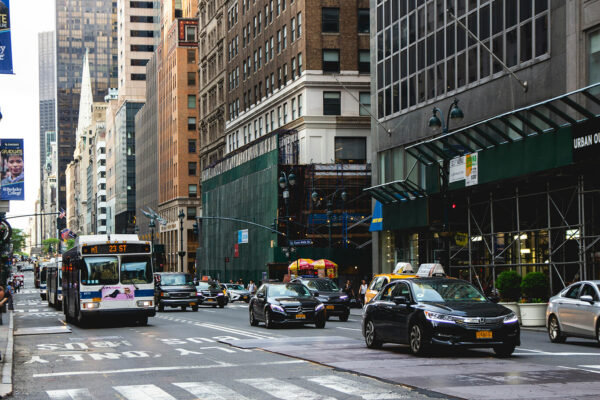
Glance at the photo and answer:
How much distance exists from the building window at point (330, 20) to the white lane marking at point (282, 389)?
5930cm

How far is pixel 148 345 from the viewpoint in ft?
75.3

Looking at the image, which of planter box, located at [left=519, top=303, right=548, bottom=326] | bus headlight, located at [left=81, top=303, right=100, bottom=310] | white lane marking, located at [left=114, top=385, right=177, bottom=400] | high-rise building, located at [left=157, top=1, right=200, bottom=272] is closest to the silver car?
planter box, located at [left=519, top=303, right=548, bottom=326]

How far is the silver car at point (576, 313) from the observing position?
69.0 ft

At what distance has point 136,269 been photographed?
3111 centimetres

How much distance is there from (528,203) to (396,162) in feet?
49.6

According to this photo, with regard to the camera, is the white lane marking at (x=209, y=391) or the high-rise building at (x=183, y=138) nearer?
the white lane marking at (x=209, y=391)

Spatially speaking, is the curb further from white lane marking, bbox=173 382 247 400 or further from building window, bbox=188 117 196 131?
building window, bbox=188 117 196 131

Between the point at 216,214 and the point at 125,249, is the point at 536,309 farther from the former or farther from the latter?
the point at 216,214

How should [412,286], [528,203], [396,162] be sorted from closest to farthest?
[412,286]
[528,203]
[396,162]

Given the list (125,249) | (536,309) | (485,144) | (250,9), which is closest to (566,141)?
(536,309)

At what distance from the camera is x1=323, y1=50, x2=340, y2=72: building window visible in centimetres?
7150

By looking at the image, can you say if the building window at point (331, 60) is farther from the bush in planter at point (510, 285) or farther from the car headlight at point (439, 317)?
the car headlight at point (439, 317)

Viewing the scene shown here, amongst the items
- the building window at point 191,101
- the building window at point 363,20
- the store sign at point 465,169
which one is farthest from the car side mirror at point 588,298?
the building window at point 191,101

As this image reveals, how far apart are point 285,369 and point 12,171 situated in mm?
28635
